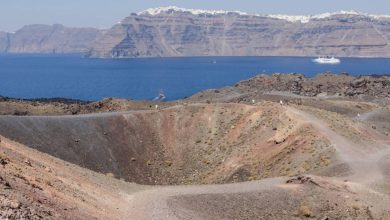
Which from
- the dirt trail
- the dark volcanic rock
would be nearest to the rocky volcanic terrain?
the dirt trail

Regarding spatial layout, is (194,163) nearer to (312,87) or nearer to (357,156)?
(357,156)

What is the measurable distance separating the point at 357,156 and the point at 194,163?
670 inches

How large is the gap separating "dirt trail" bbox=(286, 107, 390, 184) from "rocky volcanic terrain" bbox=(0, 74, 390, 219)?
142mm

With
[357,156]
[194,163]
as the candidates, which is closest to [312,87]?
[194,163]

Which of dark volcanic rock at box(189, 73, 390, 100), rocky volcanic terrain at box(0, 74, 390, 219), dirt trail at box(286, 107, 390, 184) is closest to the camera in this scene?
rocky volcanic terrain at box(0, 74, 390, 219)

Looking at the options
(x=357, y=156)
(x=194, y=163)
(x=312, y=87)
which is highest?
(x=357, y=156)

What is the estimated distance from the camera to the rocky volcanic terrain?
103ft

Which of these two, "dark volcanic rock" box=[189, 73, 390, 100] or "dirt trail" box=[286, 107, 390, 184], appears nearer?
"dirt trail" box=[286, 107, 390, 184]

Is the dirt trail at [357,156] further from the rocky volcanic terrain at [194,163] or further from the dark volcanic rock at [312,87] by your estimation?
the dark volcanic rock at [312,87]

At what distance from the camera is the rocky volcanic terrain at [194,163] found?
103 ft

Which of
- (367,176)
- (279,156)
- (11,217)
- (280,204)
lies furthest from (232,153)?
(11,217)

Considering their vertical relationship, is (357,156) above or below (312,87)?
above

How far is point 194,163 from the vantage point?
59125 millimetres

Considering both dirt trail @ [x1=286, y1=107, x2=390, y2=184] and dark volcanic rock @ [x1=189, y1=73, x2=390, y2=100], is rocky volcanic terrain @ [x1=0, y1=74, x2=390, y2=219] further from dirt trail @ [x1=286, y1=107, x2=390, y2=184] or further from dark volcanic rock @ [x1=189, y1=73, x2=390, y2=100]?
dark volcanic rock @ [x1=189, y1=73, x2=390, y2=100]
